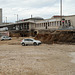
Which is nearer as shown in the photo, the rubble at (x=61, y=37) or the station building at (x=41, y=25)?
the rubble at (x=61, y=37)

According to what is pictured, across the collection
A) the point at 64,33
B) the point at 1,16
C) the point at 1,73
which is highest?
the point at 1,16

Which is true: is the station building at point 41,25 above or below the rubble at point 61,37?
above

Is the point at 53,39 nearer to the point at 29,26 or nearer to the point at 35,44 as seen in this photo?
the point at 35,44

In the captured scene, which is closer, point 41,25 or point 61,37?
point 61,37

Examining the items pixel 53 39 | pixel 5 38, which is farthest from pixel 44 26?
pixel 53 39

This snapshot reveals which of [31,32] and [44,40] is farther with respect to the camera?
[31,32]

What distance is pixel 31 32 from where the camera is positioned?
65188 millimetres

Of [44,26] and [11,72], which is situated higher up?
[44,26]

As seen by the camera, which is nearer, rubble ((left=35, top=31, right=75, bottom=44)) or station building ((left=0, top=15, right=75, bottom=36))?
rubble ((left=35, top=31, right=75, bottom=44))

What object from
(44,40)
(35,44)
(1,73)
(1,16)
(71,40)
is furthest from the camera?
(1,16)

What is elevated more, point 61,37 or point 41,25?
point 41,25

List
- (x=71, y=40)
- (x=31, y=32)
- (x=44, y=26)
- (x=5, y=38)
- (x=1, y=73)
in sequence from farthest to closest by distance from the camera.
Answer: (x=31, y=32)
(x=44, y=26)
(x=5, y=38)
(x=71, y=40)
(x=1, y=73)

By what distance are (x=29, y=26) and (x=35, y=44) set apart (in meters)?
35.0

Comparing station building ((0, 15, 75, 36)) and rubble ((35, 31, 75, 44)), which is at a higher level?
station building ((0, 15, 75, 36))
